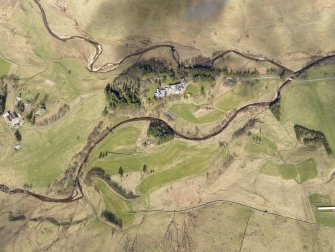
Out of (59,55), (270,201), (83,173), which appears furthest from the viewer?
(59,55)

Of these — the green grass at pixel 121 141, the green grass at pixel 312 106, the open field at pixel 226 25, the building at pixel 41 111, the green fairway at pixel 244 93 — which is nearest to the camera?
the green grass at pixel 312 106

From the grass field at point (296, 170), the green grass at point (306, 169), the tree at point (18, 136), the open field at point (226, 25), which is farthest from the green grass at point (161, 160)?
the open field at point (226, 25)

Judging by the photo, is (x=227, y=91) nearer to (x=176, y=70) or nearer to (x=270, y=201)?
(x=176, y=70)

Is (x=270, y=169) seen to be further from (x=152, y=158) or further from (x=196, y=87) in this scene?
(x=152, y=158)

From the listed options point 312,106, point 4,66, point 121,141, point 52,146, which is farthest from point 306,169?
point 4,66

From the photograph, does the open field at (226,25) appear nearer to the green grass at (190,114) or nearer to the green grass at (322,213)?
the green grass at (190,114)

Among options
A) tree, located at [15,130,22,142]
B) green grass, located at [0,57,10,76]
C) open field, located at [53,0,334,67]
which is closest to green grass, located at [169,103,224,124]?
open field, located at [53,0,334,67]

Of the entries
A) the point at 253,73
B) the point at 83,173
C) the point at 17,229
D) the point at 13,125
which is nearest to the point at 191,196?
the point at 83,173

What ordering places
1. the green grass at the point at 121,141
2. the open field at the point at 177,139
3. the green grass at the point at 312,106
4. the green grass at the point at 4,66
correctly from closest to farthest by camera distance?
the open field at the point at 177,139
the green grass at the point at 312,106
the green grass at the point at 121,141
the green grass at the point at 4,66
